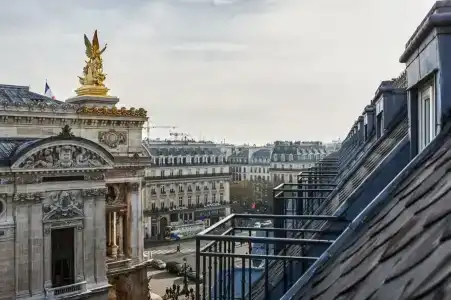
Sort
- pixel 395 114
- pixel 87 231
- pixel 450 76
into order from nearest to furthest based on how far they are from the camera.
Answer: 1. pixel 450 76
2. pixel 395 114
3. pixel 87 231

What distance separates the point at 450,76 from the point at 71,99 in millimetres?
35011

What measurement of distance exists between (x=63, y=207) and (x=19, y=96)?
9788 mm

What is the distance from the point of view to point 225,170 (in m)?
90.9

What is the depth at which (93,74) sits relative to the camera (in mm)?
37250

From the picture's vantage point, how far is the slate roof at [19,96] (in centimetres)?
3218

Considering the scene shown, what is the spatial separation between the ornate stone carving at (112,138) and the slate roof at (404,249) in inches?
1262

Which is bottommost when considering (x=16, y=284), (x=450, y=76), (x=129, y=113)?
(x=16, y=284)

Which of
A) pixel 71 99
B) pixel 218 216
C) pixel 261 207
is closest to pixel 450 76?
pixel 71 99

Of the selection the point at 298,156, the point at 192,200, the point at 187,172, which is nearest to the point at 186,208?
the point at 192,200

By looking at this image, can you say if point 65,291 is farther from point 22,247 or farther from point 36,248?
point 22,247

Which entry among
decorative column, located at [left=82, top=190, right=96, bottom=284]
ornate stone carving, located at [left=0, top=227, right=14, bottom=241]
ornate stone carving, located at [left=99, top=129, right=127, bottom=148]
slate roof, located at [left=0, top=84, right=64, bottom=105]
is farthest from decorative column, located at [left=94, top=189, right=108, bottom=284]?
slate roof, located at [left=0, top=84, right=64, bottom=105]

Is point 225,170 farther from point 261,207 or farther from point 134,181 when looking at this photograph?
point 134,181

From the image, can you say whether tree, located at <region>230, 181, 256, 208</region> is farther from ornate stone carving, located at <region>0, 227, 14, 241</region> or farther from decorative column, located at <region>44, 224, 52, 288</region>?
ornate stone carving, located at <region>0, 227, 14, 241</region>

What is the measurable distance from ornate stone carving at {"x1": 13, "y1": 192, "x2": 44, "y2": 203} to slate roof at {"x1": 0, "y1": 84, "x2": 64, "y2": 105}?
21.8 ft
